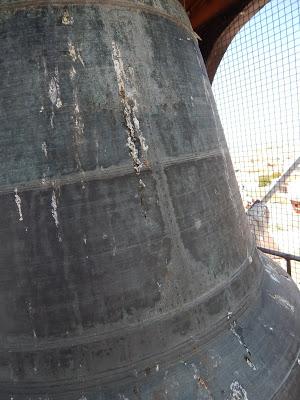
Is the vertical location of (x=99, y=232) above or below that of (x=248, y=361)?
above

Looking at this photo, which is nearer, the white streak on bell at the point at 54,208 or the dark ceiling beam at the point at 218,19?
the white streak on bell at the point at 54,208

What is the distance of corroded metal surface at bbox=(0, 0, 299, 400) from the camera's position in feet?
4.09

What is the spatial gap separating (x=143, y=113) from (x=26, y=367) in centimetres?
99

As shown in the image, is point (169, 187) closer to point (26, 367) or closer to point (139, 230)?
point (139, 230)

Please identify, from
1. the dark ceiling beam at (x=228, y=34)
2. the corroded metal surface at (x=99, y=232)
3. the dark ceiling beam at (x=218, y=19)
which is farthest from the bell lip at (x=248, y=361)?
the dark ceiling beam at (x=228, y=34)

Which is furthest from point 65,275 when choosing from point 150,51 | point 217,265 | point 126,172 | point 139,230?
point 150,51

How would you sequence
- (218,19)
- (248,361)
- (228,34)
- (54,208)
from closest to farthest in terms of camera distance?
(54,208) → (248,361) → (218,19) → (228,34)

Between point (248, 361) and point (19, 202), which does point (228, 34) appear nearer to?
point (19, 202)

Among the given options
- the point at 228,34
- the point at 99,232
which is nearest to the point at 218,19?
the point at 228,34

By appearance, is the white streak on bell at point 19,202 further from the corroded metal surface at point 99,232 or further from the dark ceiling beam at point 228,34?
the dark ceiling beam at point 228,34

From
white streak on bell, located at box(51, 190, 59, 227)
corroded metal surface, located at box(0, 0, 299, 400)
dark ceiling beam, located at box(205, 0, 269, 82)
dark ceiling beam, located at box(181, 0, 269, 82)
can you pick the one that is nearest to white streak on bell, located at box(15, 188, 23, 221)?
corroded metal surface, located at box(0, 0, 299, 400)

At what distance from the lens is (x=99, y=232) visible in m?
1.26

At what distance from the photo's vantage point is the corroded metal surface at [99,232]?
1.25 m

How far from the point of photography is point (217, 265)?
4.89 ft
